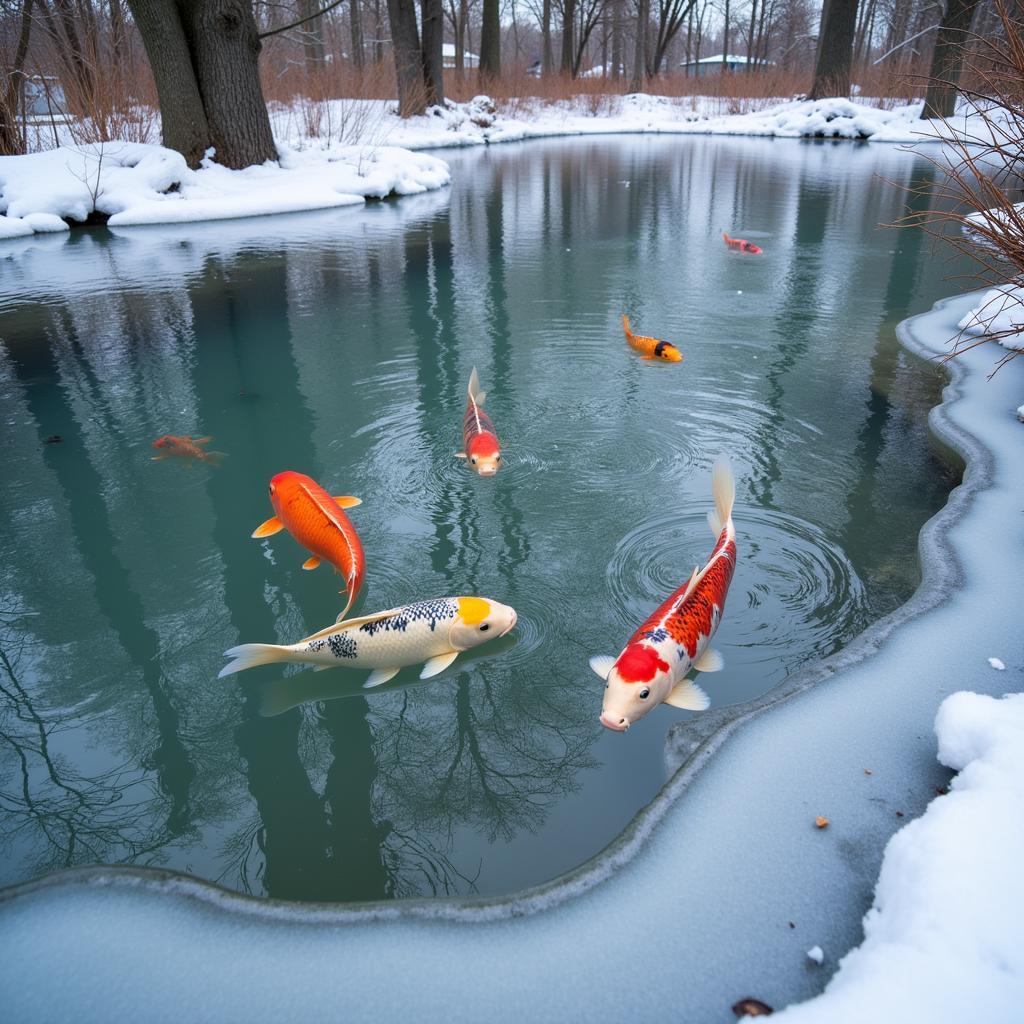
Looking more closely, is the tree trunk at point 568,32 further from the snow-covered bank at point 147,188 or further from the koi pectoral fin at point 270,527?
the koi pectoral fin at point 270,527

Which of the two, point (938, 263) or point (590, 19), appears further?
point (590, 19)

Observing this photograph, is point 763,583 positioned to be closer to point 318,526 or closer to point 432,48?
point 318,526

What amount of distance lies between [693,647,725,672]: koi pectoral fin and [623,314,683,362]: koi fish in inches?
159

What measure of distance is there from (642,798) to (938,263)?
34.7 ft

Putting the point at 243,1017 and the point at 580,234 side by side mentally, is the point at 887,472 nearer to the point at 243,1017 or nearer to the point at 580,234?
the point at 243,1017

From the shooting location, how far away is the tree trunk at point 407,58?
26438 mm

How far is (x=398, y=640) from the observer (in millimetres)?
3367

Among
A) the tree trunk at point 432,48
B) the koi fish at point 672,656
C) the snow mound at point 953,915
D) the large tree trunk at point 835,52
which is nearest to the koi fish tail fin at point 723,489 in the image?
the koi fish at point 672,656

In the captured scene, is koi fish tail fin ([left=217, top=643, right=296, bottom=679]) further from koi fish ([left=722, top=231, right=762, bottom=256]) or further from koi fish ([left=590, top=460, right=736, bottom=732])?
koi fish ([left=722, top=231, right=762, bottom=256])

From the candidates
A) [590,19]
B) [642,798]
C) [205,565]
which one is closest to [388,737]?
[642,798]

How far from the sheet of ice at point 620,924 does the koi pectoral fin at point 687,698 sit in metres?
0.21

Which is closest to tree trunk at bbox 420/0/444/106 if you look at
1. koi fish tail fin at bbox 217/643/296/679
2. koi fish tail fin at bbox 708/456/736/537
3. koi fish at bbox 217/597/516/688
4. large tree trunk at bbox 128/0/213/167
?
large tree trunk at bbox 128/0/213/167

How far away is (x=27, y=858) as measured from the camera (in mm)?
2807

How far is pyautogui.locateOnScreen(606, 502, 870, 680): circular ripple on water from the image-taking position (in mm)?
3713
